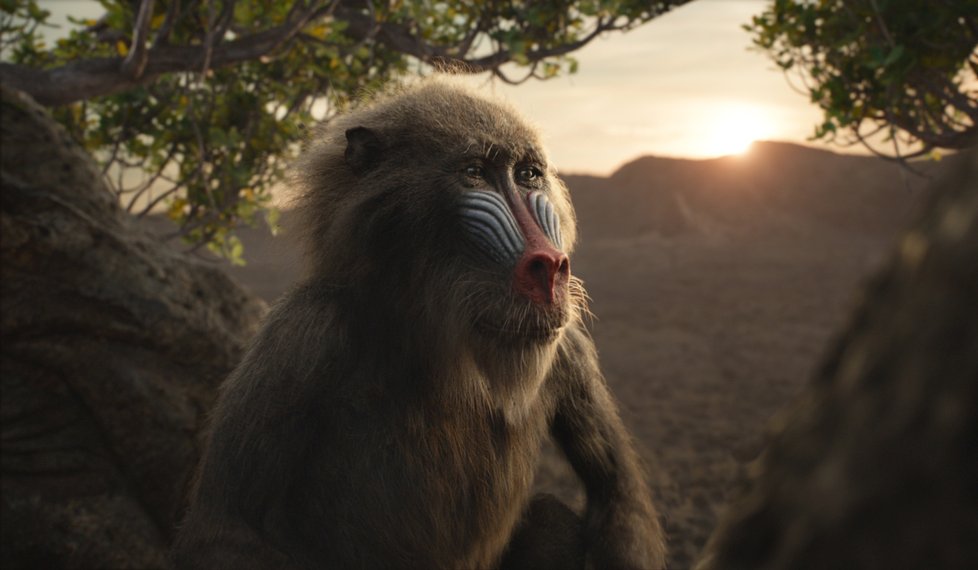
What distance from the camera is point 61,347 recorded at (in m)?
3.71

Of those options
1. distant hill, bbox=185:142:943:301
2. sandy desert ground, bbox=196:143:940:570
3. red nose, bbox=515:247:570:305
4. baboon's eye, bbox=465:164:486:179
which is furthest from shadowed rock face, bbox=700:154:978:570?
distant hill, bbox=185:142:943:301

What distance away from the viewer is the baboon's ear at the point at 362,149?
2520 millimetres

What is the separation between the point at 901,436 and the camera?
0.56m

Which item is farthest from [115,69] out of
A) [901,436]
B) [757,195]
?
[757,195]

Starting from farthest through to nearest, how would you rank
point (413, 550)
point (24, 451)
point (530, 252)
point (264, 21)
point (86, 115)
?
point (86, 115), point (264, 21), point (24, 451), point (413, 550), point (530, 252)

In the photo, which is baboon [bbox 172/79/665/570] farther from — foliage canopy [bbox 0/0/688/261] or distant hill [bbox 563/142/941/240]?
distant hill [bbox 563/142/941/240]

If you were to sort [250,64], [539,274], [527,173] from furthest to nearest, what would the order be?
[250,64]
[527,173]
[539,274]

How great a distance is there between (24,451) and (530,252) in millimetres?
2783

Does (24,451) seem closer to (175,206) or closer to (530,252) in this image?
(530,252)

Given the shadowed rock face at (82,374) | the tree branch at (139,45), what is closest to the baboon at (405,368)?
the shadowed rock face at (82,374)

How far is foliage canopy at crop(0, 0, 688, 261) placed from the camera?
5.71 m

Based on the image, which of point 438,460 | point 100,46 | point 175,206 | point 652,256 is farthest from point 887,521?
point 652,256

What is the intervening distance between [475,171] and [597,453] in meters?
1.16

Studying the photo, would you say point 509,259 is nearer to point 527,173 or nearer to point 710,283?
point 527,173
